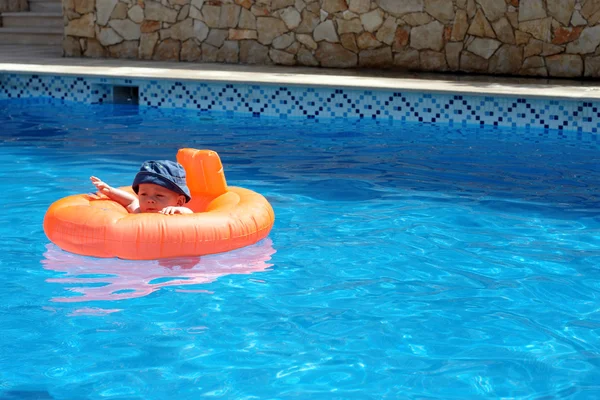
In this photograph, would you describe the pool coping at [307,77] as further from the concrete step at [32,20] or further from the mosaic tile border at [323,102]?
the concrete step at [32,20]

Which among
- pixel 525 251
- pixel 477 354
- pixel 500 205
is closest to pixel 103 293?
pixel 477 354

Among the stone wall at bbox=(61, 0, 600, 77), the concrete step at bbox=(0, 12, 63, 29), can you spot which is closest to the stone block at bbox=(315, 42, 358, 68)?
the stone wall at bbox=(61, 0, 600, 77)

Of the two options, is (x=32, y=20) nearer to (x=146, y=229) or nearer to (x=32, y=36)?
(x=32, y=36)

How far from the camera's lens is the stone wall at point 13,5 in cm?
1430

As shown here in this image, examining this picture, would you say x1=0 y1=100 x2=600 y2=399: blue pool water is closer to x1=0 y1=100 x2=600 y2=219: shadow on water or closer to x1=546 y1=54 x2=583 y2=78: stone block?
x1=0 y1=100 x2=600 y2=219: shadow on water

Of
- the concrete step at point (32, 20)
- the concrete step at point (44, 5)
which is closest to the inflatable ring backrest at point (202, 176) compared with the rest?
the concrete step at point (32, 20)

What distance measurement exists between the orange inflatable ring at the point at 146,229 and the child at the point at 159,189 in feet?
0.36

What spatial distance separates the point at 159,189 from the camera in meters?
4.80

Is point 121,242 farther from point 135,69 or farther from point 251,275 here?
point 135,69

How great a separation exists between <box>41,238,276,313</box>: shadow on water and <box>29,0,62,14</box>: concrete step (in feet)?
33.8

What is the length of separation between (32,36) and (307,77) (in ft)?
18.6

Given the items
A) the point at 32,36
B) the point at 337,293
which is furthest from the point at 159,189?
the point at 32,36

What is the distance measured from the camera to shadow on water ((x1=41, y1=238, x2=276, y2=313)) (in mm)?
4332

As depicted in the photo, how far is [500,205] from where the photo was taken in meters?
6.03
